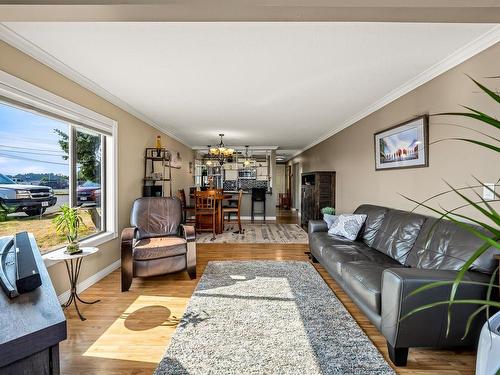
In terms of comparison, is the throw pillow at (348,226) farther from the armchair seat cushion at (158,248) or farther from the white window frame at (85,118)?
the white window frame at (85,118)

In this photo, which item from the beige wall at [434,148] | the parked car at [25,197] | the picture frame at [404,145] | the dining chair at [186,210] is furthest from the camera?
the dining chair at [186,210]

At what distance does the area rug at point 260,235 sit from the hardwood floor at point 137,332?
6.74ft

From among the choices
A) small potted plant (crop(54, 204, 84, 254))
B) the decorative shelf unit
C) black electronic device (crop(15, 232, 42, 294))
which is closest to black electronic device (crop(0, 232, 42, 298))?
black electronic device (crop(15, 232, 42, 294))

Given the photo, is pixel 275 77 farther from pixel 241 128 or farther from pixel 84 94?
pixel 241 128

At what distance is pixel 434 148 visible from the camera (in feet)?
8.96

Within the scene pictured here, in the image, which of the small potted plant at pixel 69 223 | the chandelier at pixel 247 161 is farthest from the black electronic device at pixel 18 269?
the chandelier at pixel 247 161

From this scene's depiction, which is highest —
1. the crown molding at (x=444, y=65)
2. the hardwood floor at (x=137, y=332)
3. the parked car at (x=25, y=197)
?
the crown molding at (x=444, y=65)

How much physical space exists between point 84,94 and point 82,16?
5.69 feet

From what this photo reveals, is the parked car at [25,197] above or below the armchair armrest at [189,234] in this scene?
above

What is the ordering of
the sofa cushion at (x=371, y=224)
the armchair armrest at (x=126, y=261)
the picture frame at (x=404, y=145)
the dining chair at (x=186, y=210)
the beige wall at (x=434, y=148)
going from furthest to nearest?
the dining chair at (x=186, y=210), the sofa cushion at (x=371, y=224), the armchair armrest at (x=126, y=261), the picture frame at (x=404, y=145), the beige wall at (x=434, y=148)

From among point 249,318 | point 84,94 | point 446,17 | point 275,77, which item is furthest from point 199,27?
point 249,318

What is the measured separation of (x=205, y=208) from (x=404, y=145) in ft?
13.5

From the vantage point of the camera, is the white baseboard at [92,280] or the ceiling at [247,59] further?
the white baseboard at [92,280]

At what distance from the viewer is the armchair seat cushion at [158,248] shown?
3117 millimetres
